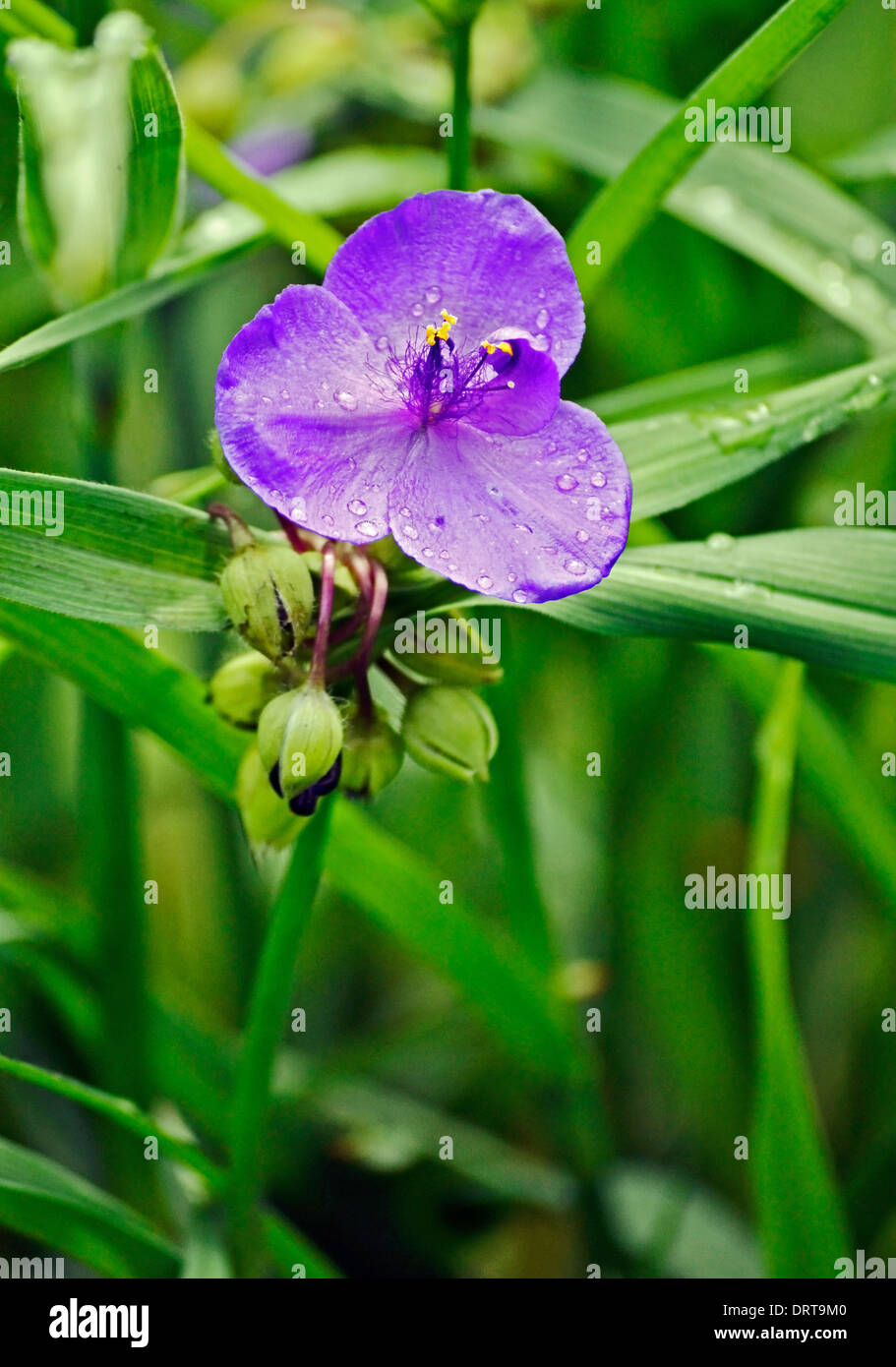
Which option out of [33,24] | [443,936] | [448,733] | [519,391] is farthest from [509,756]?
[33,24]

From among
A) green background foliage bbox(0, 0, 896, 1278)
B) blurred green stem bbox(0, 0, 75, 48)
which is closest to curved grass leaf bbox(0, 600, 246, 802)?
green background foliage bbox(0, 0, 896, 1278)

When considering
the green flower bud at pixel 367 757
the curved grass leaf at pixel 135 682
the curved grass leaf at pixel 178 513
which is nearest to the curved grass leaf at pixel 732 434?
the curved grass leaf at pixel 178 513

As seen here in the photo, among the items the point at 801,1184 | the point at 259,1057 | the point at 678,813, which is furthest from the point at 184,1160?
the point at 678,813

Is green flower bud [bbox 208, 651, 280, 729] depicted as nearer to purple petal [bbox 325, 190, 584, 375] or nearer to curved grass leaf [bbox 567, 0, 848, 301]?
purple petal [bbox 325, 190, 584, 375]

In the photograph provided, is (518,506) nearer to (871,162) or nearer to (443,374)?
(443,374)

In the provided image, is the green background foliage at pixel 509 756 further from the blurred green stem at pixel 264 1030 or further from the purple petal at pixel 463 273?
the purple petal at pixel 463 273

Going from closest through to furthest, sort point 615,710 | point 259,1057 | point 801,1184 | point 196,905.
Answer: point 259,1057 → point 801,1184 → point 615,710 → point 196,905

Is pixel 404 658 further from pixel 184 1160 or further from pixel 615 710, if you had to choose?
pixel 615 710
